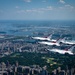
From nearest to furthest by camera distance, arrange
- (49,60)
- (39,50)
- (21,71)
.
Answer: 1. (21,71)
2. (49,60)
3. (39,50)

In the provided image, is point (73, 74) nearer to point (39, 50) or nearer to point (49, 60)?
point (49, 60)

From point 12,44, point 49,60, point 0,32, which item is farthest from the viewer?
point 0,32

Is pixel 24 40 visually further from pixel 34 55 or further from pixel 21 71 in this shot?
pixel 21 71

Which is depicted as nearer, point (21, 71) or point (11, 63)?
point (21, 71)

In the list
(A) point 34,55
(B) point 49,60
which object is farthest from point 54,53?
(A) point 34,55

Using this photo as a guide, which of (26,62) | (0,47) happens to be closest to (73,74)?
(26,62)

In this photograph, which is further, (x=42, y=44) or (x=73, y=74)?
(x=42, y=44)

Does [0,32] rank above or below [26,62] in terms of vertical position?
above

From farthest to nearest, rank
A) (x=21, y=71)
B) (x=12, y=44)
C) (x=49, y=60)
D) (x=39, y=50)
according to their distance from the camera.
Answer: (x=12, y=44) < (x=39, y=50) < (x=49, y=60) < (x=21, y=71)

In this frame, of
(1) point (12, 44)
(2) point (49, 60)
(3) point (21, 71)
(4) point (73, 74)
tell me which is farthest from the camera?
(1) point (12, 44)
